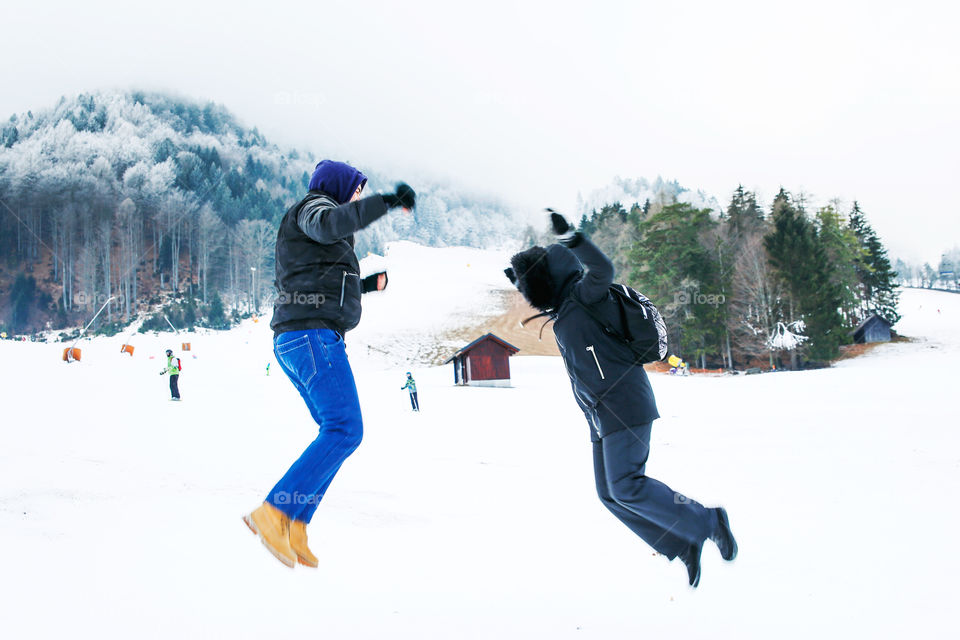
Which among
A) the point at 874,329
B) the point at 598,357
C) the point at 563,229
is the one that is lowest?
the point at 874,329

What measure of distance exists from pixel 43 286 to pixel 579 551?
102m

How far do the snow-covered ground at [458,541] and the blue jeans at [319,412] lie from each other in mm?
398

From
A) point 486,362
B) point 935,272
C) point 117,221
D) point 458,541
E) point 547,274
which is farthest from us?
point 935,272

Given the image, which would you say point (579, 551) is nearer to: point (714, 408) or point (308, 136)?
point (714, 408)

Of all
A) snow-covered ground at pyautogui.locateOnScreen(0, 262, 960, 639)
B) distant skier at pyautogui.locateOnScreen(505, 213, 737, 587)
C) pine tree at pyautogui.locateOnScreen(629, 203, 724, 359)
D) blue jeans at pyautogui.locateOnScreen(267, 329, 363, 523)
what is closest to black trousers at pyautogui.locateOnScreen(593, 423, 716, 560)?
distant skier at pyautogui.locateOnScreen(505, 213, 737, 587)

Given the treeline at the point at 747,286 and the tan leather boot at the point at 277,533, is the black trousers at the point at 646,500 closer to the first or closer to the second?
the tan leather boot at the point at 277,533

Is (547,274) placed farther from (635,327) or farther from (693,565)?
(693,565)

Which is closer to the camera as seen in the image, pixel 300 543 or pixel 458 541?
pixel 300 543

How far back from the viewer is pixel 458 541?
3324 mm

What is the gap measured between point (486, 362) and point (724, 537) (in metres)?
26.7

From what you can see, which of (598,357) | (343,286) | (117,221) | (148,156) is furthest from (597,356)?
(148,156)

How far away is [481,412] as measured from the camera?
1811 cm

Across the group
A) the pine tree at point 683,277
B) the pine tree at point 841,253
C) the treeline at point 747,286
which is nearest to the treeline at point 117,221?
the pine tree at point 683,277

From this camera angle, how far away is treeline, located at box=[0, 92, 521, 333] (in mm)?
76875
